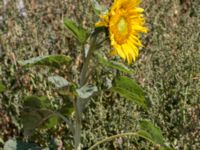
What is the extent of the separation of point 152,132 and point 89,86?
0.36 m

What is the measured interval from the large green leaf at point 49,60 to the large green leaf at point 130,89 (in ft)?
0.76

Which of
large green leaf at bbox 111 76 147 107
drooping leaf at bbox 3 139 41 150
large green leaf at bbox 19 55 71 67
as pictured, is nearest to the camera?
large green leaf at bbox 19 55 71 67

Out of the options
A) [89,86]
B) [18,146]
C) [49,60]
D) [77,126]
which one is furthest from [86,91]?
[18,146]

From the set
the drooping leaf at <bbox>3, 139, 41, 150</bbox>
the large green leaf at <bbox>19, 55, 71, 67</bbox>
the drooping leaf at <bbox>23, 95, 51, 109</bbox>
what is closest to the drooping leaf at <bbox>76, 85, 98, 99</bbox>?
the large green leaf at <bbox>19, 55, 71, 67</bbox>

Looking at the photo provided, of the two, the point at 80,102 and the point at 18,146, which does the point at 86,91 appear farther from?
the point at 18,146

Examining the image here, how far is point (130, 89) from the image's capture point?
228cm

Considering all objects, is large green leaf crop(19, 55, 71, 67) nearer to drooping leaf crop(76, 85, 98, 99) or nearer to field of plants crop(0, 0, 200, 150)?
field of plants crop(0, 0, 200, 150)

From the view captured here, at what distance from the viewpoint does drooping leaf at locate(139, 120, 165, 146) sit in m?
2.34

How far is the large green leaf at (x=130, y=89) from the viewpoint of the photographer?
7.38 feet

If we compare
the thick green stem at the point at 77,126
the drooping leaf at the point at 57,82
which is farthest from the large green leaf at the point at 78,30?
the thick green stem at the point at 77,126

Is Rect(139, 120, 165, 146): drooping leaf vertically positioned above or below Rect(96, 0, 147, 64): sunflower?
below

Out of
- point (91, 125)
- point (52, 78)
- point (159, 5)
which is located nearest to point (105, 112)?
point (91, 125)

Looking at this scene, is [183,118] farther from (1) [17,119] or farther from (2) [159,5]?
(2) [159,5]

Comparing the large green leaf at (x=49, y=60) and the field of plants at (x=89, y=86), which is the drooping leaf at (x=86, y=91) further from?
the large green leaf at (x=49, y=60)
